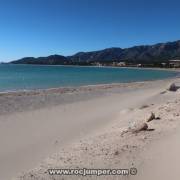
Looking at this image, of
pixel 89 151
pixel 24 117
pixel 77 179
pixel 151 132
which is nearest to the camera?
pixel 77 179

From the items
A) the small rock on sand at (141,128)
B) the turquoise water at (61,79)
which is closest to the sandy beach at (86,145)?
the small rock on sand at (141,128)

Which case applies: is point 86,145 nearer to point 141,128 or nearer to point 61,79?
point 141,128

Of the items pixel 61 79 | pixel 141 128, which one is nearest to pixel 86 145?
pixel 141 128

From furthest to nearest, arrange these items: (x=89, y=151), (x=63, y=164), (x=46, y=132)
Answer: (x=46, y=132), (x=89, y=151), (x=63, y=164)

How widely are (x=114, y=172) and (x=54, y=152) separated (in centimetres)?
213

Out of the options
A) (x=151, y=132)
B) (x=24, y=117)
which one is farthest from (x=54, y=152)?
(x=24, y=117)

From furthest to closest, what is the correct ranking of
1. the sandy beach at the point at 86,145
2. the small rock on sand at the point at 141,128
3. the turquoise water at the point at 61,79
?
1. the turquoise water at the point at 61,79
2. the small rock on sand at the point at 141,128
3. the sandy beach at the point at 86,145

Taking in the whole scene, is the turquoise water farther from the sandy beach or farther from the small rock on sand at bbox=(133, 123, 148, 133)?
the small rock on sand at bbox=(133, 123, 148, 133)

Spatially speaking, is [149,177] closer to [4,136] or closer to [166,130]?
[166,130]

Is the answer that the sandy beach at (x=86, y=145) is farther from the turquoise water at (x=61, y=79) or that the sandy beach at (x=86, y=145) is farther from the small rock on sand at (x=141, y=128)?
the turquoise water at (x=61, y=79)

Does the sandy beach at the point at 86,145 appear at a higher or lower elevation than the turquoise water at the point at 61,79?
higher

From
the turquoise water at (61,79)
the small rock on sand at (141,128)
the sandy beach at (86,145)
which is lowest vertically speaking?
the turquoise water at (61,79)

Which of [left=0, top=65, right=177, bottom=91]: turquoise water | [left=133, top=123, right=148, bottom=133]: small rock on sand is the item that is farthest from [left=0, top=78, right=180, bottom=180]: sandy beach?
[left=0, top=65, right=177, bottom=91]: turquoise water

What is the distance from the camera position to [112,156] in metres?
7.39
